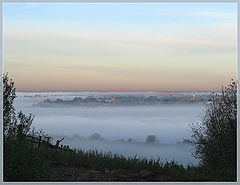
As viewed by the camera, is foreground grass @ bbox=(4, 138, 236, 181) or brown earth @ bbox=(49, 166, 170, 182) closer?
foreground grass @ bbox=(4, 138, 236, 181)

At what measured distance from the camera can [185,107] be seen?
8.05 meters

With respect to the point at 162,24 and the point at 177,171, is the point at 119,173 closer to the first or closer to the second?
the point at 177,171

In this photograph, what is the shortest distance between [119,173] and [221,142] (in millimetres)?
2876

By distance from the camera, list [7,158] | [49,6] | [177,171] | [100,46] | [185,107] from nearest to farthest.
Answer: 1. [7,158]
2. [177,171]
3. [49,6]
4. [100,46]
5. [185,107]

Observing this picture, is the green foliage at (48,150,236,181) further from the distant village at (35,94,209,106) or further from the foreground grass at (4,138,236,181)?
the distant village at (35,94,209,106)

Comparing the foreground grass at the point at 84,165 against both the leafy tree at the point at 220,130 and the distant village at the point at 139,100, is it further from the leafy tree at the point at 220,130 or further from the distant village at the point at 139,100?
the leafy tree at the point at 220,130

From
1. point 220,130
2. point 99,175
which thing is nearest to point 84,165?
point 99,175

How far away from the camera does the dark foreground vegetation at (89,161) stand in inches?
227

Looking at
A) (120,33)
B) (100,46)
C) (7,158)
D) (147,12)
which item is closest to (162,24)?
(147,12)

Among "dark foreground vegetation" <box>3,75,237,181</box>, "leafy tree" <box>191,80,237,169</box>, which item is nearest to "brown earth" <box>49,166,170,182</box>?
"dark foreground vegetation" <box>3,75,237,181</box>

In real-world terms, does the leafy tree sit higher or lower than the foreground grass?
higher

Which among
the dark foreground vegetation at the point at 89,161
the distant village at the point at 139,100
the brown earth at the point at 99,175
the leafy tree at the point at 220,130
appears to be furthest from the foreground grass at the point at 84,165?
the leafy tree at the point at 220,130

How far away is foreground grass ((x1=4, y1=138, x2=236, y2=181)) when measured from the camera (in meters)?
5.66

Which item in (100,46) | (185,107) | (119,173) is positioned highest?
(100,46)
